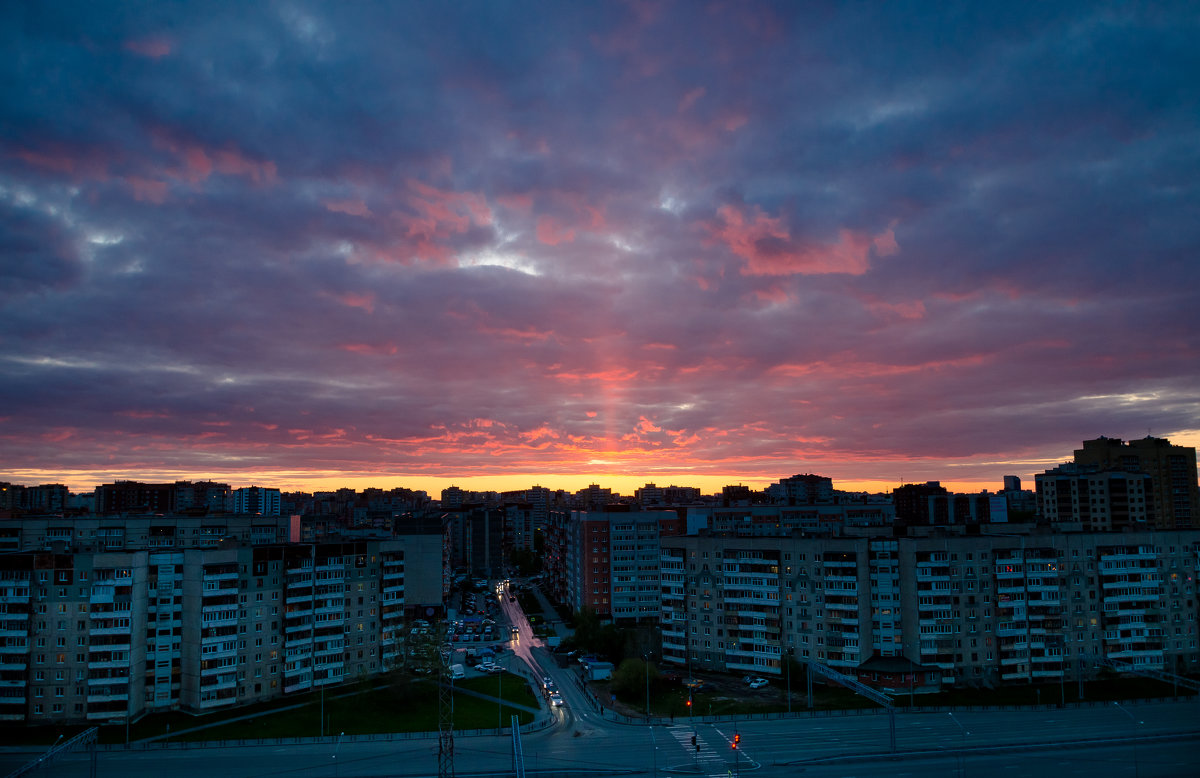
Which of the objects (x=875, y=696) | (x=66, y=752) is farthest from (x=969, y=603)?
(x=66, y=752)

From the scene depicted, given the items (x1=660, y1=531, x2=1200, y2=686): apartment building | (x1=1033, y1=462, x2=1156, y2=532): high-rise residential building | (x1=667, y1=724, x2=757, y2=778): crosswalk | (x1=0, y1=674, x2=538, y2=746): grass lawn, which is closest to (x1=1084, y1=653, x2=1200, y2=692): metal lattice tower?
(x1=660, y1=531, x2=1200, y2=686): apartment building

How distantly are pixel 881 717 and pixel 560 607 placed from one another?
9294cm

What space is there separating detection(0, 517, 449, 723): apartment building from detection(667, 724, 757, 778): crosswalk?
40822 mm

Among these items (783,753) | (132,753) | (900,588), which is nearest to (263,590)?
(132,753)

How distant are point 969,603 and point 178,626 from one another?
8798 centimetres

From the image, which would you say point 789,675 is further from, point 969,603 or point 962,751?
point 969,603

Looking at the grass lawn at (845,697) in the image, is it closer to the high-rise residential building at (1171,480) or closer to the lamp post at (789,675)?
the lamp post at (789,675)

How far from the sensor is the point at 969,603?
90500mm

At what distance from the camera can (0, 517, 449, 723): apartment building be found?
249 ft

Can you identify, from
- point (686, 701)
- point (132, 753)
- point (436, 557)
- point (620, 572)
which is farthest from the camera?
point (436, 557)

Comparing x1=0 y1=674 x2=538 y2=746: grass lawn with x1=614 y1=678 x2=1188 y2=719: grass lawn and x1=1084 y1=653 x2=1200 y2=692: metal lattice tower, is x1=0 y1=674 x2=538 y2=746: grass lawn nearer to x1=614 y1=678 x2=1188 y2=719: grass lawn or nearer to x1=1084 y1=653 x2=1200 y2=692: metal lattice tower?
x1=614 y1=678 x2=1188 y2=719: grass lawn

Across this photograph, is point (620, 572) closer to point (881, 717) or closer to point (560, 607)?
Result: point (560, 607)

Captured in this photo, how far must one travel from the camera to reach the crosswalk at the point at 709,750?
60312 mm

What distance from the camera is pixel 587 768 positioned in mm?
62094
